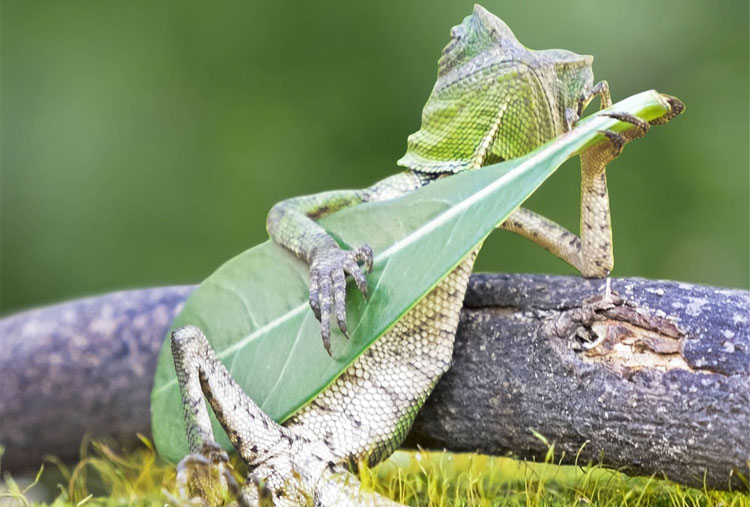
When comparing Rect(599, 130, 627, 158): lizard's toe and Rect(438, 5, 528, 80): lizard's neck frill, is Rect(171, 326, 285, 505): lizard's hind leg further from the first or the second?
Rect(599, 130, 627, 158): lizard's toe

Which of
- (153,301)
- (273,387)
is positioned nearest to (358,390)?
(273,387)

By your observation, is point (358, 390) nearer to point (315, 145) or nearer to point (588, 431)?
point (588, 431)

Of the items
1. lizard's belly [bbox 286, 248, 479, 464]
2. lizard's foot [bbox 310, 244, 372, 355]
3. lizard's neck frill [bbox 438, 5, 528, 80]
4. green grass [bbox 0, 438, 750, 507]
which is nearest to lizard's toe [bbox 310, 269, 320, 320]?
lizard's foot [bbox 310, 244, 372, 355]

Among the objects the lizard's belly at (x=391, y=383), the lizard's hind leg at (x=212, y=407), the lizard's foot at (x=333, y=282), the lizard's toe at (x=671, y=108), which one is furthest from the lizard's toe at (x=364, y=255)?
the lizard's toe at (x=671, y=108)

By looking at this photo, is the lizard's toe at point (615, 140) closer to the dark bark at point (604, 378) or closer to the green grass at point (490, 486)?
the dark bark at point (604, 378)

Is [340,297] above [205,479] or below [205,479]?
above

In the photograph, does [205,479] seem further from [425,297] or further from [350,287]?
[425,297]

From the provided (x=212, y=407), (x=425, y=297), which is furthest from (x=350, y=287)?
(x=212, y=407)
